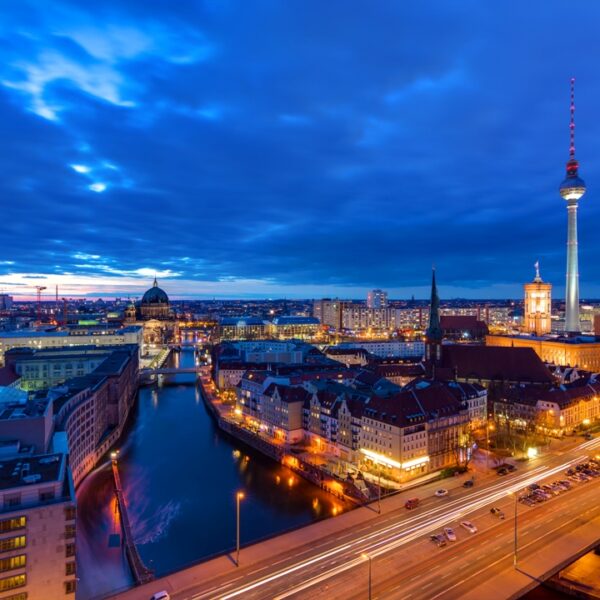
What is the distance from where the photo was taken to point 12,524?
738 inches

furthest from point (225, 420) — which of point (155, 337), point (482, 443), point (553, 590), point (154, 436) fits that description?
point (155, 337)

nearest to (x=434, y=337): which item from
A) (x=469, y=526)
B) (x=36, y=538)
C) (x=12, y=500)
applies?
(x=469, y=526)

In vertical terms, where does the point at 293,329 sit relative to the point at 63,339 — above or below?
above

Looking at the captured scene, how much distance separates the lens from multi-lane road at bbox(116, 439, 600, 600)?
787 inches

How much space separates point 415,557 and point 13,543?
60.5ft

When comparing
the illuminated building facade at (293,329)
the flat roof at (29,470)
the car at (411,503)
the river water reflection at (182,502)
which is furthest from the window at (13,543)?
the illuminated building facade at (293,329)

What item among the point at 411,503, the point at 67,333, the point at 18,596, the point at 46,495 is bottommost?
the point at 18,596

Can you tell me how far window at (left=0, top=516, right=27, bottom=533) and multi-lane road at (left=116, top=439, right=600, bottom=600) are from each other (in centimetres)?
580

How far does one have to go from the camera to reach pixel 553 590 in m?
22.0

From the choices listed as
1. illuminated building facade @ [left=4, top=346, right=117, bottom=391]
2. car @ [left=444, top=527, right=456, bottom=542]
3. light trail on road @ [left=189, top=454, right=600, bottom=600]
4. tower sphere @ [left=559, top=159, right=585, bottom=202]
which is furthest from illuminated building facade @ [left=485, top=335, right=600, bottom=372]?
illuminated building facade @ [left=4, top=346, right=117, bottom=391]

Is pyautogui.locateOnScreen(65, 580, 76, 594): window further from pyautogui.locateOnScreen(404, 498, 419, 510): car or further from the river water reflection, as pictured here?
pyautogui.locateOnScreen(404, 498, 419, 510): car

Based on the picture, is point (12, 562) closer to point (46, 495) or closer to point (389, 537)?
point (46, 495)

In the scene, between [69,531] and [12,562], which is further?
[69,531]

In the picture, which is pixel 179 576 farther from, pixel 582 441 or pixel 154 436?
pixel 582 441
